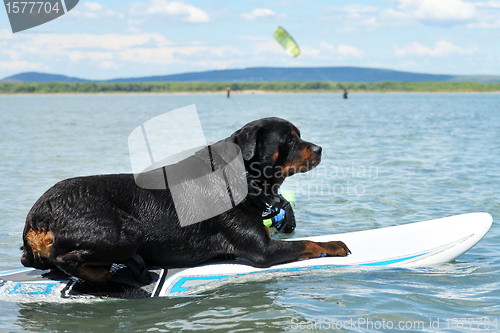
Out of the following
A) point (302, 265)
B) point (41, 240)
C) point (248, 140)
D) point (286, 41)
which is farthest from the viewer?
point (286, 41)

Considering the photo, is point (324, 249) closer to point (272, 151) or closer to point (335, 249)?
point (335, 249)

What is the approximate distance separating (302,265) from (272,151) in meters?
1.26

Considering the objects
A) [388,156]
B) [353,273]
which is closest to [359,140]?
[388,156]

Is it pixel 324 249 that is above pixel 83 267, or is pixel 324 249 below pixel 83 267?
below

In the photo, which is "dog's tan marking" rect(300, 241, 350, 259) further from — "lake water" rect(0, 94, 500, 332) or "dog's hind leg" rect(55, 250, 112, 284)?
"dog's hind leg" rect(55, 250, 112, 284)

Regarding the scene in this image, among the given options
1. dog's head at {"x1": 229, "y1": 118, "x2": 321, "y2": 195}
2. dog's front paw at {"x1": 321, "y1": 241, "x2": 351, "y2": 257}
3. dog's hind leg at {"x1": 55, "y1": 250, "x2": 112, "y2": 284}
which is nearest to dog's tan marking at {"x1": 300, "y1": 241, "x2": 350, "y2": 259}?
dog's front paw at {"x1": 321, "y1": 241, "x2": 351, "y2": 257}

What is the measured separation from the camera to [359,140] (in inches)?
898

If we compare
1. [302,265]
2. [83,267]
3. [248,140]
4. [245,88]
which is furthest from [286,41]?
[245,88]

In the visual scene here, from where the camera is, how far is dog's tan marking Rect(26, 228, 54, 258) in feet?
15.8

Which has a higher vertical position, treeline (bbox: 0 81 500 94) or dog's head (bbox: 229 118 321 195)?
treeline (bbox: 0 81 500 94)

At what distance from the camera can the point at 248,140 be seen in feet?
18.0

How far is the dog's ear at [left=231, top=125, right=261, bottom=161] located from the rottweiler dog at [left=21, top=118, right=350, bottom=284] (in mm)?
10

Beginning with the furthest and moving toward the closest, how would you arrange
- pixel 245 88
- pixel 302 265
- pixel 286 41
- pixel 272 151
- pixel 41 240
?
1. pixel 245 88
2. pixel 286 41
3. pixel 302 265
4. pixel 272 151
5. pixel 41 240

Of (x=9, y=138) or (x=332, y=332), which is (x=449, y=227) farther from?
(x=9, y=138)
